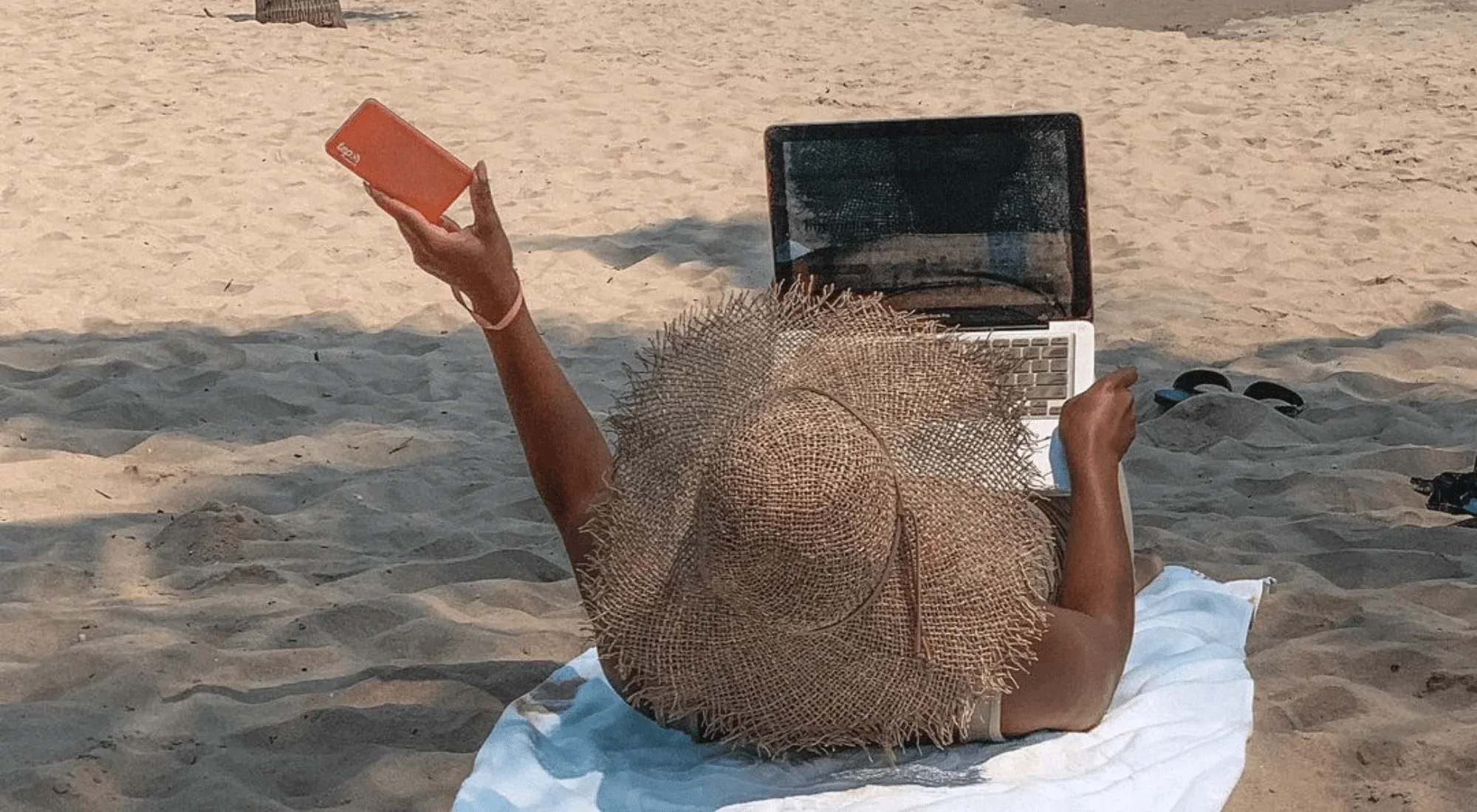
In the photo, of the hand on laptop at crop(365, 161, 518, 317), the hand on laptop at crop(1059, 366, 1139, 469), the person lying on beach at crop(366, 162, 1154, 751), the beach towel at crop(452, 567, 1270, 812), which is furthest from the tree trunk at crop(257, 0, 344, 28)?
the hand on laptop at crop(1059, 366, 1139, 469)

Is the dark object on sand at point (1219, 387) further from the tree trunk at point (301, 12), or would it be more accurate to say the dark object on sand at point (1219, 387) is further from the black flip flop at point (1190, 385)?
the tree trunk at point (301, 12)

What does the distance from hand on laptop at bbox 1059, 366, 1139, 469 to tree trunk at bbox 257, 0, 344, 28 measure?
9467 mm

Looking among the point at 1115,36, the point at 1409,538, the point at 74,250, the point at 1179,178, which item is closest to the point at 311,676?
the point at 1409,538

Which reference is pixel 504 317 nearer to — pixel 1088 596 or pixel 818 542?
pixel 818 542

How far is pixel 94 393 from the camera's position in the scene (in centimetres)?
506

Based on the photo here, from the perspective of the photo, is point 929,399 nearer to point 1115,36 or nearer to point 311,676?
point 311,676

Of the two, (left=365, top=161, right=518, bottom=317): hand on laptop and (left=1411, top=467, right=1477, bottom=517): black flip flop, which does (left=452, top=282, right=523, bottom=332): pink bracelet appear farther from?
(left=1411, top=467, right=1477, bottom=517): black flip flop

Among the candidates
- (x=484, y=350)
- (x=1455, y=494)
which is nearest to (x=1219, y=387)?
(x=1455, y=494)

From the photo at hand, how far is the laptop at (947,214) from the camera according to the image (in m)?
3.48

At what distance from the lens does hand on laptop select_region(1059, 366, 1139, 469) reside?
8.73 feet

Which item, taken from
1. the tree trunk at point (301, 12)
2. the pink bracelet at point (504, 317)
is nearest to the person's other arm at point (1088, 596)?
the pink bracelet at point (504, 317)

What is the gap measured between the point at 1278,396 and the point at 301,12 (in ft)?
26.8

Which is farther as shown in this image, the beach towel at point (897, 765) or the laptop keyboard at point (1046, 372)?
the laptop keyboard at point (1046, 372)

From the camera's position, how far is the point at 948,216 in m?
3.52
